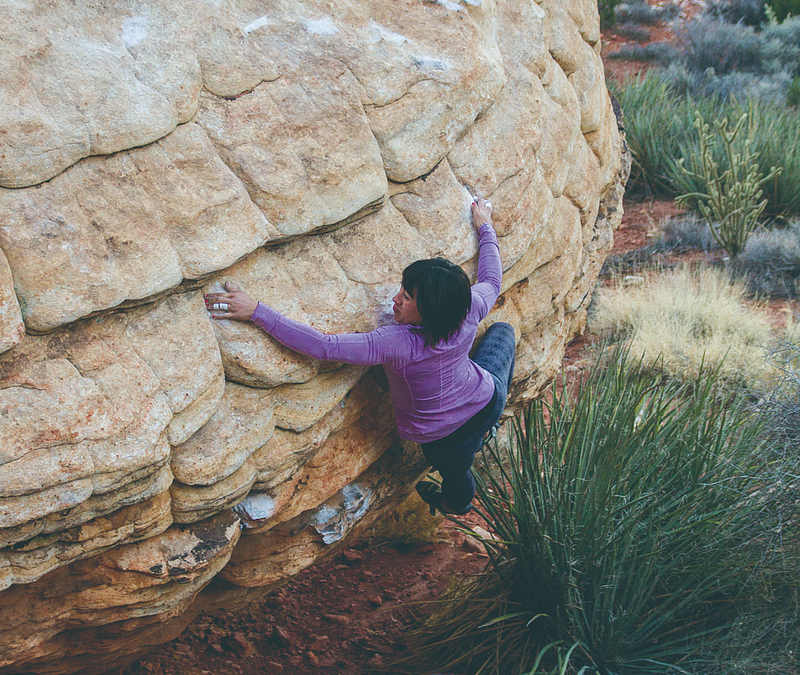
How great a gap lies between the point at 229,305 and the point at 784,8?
14.2 metres

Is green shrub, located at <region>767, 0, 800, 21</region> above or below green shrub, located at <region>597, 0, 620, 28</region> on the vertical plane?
below

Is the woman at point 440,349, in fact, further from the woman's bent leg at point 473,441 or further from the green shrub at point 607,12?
the green shrub at point 607,12

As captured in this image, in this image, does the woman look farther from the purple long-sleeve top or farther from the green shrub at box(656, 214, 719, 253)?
the green shrub at box(656, 214, 719, 253)

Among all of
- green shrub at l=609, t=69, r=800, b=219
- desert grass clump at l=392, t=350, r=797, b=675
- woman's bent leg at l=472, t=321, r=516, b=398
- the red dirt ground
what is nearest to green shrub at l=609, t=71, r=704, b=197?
green shrub at l=609, t=69, r=800, b=219

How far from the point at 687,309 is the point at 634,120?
142 inches

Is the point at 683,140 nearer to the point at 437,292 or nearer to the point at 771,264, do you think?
the point at 771,264

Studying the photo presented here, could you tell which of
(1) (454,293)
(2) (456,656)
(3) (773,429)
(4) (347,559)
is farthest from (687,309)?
(1) (454,293)

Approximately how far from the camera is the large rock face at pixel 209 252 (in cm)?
187

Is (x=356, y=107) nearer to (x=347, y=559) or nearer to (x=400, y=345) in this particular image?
(x=400, y=345)

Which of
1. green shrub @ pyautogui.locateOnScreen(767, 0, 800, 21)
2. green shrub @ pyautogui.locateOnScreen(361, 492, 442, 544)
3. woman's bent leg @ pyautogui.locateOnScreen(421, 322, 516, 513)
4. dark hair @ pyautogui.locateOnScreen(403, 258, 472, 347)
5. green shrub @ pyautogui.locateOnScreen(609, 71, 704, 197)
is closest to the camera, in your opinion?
dark hair @ pyautogui.locateOnScreen(403, 258, 472, 347)

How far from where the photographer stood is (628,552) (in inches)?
113

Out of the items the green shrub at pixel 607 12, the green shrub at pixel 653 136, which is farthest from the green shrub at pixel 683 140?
the green shrub at pixel 607 12

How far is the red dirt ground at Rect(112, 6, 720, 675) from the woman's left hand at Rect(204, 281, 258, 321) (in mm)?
2012

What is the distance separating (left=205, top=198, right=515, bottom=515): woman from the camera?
2287 millimetres
